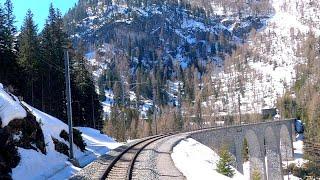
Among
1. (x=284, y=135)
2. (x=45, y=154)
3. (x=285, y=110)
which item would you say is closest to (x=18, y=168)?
(x=45, y=154)

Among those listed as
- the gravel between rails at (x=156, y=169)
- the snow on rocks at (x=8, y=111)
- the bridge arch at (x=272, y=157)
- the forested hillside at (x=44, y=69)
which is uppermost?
the forested hillside at (x=44, y=69)

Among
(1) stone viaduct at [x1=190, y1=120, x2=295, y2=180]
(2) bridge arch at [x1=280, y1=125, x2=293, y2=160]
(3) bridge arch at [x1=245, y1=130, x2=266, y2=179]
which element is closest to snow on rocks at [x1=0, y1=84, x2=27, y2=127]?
(1) stone viaduct at [x1=190, y1=120, x2=295, y2=180]

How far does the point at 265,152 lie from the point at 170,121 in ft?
137

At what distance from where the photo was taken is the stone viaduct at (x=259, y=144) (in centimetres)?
5616

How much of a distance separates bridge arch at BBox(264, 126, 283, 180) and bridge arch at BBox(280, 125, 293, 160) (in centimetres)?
1193

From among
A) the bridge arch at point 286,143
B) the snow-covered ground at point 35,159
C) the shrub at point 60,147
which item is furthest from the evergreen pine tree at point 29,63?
the bridge arch at point 286,143

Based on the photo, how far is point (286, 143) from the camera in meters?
96.9

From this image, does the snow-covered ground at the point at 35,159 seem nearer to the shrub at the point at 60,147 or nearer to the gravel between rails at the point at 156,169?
the shrub at the point at 60,147

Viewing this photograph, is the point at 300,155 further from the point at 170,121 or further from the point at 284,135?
the point at 170,121

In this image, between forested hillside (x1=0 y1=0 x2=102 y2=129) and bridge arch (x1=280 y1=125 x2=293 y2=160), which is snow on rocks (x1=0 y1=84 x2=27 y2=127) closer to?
forested hillside (x1=0 y1=0 x2=102 y2=129)

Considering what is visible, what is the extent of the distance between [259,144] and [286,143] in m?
23.7

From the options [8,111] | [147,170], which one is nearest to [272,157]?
Answer: [147,170]

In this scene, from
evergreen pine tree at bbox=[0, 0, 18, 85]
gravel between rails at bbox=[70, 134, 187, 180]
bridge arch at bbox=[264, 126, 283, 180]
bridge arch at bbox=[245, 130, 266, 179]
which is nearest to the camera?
gravel between rails at bbox=[70, 134, 187, 180]

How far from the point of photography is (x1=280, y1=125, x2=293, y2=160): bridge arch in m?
95.4
